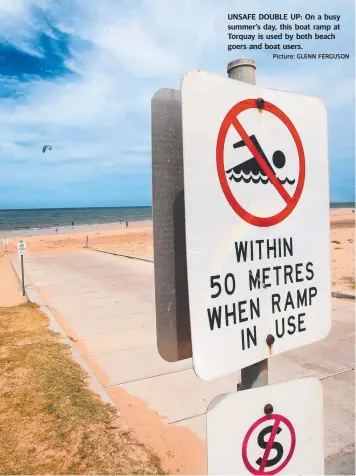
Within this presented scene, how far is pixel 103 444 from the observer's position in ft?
10.4

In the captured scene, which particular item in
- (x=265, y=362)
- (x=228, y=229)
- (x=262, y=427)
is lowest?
(x=262, y=427)

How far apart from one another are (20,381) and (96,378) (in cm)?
82

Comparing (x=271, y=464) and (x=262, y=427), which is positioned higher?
(x=262, y=427)

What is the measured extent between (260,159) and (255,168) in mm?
38

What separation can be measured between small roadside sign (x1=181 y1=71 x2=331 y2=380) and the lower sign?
0.40 feet

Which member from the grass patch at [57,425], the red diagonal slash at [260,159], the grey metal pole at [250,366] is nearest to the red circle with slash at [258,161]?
the red diagonal slash at [260,159]

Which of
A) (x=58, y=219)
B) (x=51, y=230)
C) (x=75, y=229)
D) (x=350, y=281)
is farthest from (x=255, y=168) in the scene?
(x=58, y=219)

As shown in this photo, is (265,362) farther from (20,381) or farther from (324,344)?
(324,344)

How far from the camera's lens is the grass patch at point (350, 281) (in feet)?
29.1

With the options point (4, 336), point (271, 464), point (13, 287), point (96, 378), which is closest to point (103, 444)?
point (96, 378)

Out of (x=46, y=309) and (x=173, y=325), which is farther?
(x=46, y=309)

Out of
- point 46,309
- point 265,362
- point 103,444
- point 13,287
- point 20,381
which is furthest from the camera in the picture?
point 13,287

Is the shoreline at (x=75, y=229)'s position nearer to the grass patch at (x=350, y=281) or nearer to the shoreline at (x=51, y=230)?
the shoreline at (x=51, y=230)

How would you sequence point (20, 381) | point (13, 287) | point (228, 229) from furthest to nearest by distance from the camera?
1. point (13, 287)
2. point (20, 381)
3. point (228, 229)
